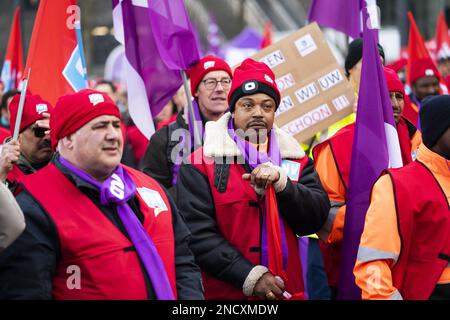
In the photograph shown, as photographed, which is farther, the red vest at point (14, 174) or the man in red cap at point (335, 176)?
the man in red cap at point (335, 176)

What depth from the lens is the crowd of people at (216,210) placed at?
15.1 ft

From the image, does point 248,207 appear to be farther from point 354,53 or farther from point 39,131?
point 354,53

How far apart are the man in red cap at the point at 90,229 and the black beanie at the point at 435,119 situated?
56.6 inches

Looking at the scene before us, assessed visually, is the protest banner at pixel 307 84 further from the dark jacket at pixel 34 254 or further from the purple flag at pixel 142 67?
the dark jacket at pixel 34 254

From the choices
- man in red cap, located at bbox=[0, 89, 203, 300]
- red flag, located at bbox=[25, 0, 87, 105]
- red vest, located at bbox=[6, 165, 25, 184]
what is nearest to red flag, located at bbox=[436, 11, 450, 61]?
red flag, located at bbox=[25, 0, 87, 105]

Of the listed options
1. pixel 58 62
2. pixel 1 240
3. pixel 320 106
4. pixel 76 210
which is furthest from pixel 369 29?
pixel 1 240

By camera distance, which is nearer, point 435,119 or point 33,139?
point 435,119

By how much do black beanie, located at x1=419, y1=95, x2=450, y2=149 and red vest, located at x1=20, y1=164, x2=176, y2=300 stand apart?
1.70 metres

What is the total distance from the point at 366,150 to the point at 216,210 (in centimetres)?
→ 104

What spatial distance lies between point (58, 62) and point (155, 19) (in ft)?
2.75

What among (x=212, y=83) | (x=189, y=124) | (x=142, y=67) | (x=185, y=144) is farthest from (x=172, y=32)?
(x=185, y=144)

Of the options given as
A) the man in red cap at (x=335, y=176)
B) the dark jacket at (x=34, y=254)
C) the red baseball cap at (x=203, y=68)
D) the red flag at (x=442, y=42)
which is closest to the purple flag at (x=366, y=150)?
the man in red cap at (x=335, y=176)

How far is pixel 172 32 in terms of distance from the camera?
23.7 feet
